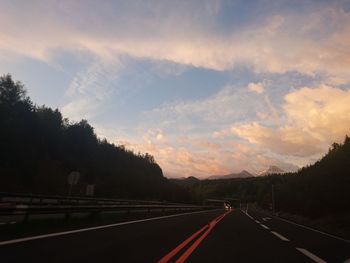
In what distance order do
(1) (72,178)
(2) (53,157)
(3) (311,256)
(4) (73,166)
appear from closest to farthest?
(3) (311,256), (1) (72,178), (2) (53,157), (4) (73,166)

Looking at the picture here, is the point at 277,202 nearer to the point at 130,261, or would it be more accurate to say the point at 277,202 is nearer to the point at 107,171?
the point at 107,171

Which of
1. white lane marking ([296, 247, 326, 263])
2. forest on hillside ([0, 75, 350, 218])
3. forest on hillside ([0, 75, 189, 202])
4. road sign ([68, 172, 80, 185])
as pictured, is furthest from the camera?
forest on hillside ([0, 75, 189, 202])

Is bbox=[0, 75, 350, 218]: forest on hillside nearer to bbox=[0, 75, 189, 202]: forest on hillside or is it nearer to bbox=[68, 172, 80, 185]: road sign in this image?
bbox=[0, 75, 189, 202]: forest on hillside

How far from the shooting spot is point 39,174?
6562 centimetres

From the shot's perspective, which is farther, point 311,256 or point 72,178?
point 72,178

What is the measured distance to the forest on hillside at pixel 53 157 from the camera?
6369 centimetres

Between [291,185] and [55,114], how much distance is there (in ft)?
183

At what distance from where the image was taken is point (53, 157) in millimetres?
89938

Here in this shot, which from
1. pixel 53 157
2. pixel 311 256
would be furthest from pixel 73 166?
pixel 311 256

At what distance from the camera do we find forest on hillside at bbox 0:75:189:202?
63688mm

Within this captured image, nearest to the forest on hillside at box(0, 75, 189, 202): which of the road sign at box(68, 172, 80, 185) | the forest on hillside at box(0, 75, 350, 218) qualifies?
the forest on hillside at box(0, 75, 350, 218)

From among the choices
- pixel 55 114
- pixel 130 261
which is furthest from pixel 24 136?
pixel 130 261

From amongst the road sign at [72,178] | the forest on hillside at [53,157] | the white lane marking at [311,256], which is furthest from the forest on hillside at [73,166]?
the white lane marking at [311,256]

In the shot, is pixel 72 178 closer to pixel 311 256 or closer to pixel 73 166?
pixel 311 256
